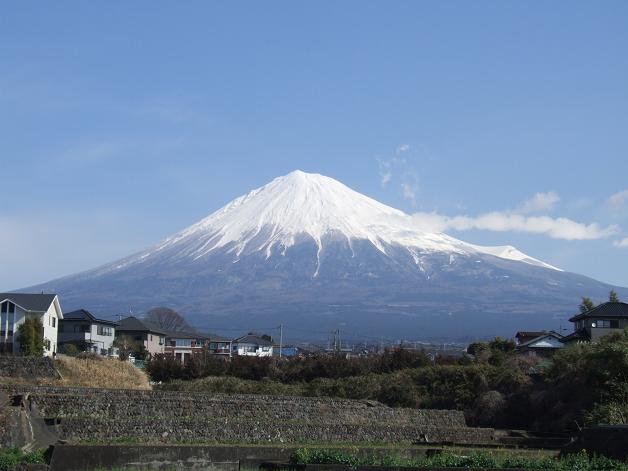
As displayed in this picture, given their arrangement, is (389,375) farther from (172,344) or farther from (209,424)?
(172,344)

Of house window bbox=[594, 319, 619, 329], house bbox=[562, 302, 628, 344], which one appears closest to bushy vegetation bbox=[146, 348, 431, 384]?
house bbox=[562, 302, 628, 344]

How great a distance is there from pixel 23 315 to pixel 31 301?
2282 mm

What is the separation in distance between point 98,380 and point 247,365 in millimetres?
13427

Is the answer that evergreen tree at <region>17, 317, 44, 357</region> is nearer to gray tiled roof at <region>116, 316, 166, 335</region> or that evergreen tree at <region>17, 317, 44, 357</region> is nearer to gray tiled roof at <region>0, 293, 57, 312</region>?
gray tiled roof at <region>0, 293, 57, 312</region>

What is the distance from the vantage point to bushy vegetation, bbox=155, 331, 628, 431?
101 ft

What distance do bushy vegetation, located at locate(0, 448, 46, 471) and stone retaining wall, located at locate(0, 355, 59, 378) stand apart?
1488 cm

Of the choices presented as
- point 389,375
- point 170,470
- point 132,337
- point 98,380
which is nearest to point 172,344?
point 132,337

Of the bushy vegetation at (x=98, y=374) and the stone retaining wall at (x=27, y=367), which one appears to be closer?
the stone retaining wall at (x=27, y=367)

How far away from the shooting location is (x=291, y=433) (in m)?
23.2

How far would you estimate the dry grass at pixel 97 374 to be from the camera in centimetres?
3338

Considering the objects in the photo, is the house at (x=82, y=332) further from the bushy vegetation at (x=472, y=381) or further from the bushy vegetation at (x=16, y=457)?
the bushy vegetation at (x=16, y=457)

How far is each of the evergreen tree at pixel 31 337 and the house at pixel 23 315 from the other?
1067 mm

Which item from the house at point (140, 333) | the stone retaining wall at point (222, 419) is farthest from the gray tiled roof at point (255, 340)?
the stone retaining wall at point (222, 419)

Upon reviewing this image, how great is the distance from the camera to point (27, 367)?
31625 mm
